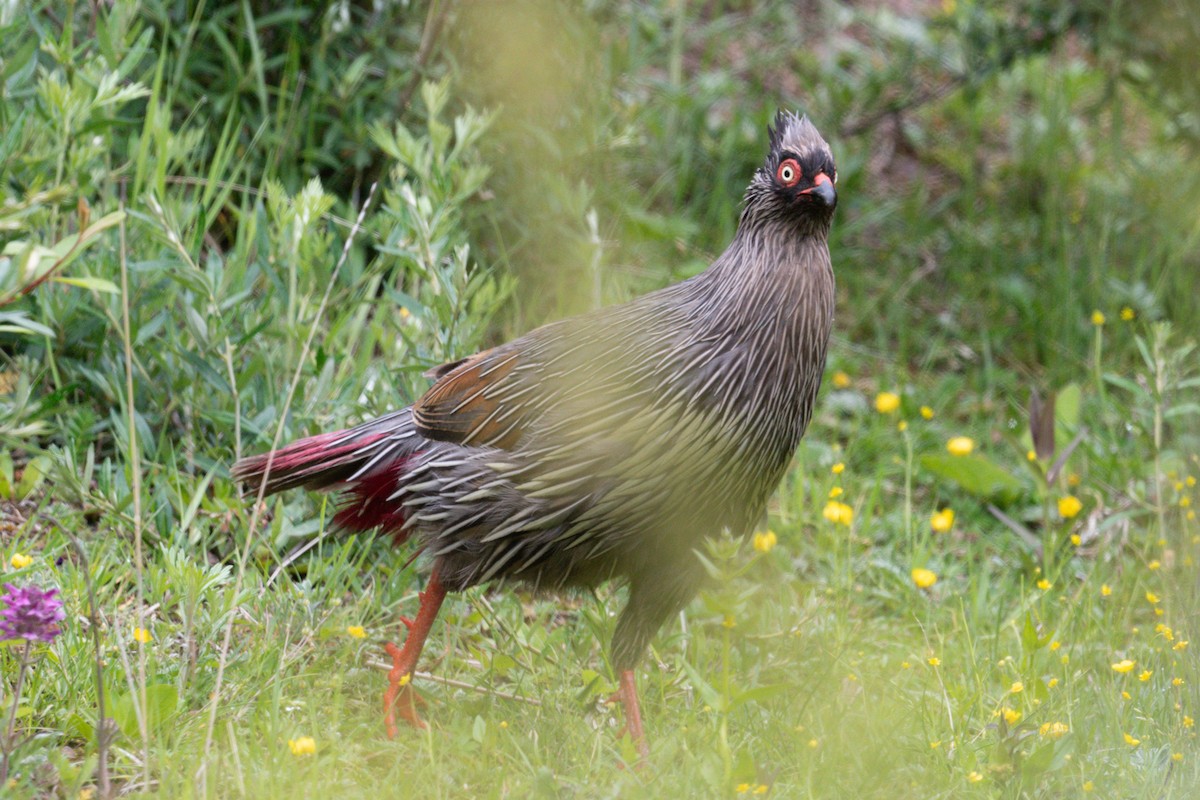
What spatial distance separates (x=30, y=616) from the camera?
2.73m

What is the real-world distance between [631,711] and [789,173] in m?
1.45

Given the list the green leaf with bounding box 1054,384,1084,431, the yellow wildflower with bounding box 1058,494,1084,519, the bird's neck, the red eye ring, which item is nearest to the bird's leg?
the bird's neck

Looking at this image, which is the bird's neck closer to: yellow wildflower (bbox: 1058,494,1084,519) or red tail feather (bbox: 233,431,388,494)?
red tail feather (bbox: 233,431,388,494)

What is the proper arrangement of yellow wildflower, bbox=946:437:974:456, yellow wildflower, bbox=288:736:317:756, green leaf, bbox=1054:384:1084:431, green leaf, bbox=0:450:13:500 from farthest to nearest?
green leaf, bbox=1054:384:1084:431 < yellow wildflower, bbox=946:437:974:456 < green leaf, bbox=0:450:13:500 < yellow wildflower, bbox=288:736:317:756

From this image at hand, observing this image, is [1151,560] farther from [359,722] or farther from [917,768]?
[359,722]

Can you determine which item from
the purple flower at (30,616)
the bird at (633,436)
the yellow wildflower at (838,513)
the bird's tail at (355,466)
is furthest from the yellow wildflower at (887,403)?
the purple flower at (30,616)

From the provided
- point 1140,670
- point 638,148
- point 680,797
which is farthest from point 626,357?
point 638,148

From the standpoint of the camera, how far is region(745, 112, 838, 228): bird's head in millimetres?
3447

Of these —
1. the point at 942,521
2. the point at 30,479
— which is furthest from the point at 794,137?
the point at 30,479

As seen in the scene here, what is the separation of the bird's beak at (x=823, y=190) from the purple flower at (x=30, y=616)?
2009mm

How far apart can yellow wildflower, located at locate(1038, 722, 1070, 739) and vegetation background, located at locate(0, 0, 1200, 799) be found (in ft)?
0.08

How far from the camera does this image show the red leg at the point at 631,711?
3461 mm

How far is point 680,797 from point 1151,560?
94.5 inches

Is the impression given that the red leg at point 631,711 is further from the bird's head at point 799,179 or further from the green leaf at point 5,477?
the green leaf at point 5,477
